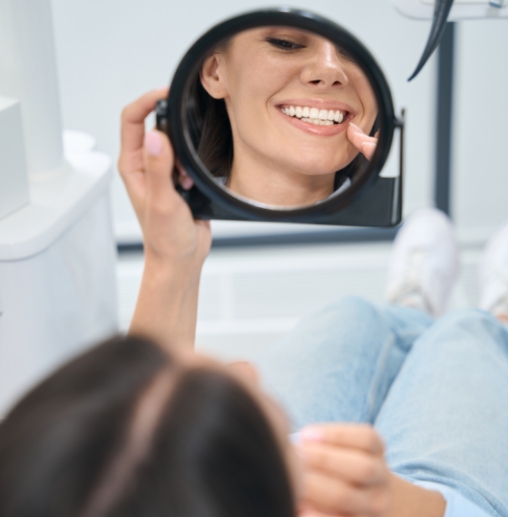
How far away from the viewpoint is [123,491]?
332 millimetres

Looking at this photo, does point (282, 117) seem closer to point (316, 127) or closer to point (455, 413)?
point (316, 127)

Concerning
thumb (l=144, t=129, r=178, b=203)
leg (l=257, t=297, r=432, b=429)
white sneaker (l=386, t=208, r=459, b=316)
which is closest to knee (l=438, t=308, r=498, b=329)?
leg (l=257, t=297, r=432, b=429)

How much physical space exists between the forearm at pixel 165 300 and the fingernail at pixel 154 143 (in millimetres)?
172

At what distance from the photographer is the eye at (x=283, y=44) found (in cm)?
66

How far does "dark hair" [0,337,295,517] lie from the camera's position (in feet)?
1.10

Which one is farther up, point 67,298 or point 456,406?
point 67,298

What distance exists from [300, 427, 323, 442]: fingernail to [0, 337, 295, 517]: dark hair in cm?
13

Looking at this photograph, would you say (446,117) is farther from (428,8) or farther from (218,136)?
(218,136)

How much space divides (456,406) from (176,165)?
1.98 ft

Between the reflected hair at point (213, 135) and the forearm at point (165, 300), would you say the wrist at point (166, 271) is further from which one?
the reflected hair at point (213, 135)

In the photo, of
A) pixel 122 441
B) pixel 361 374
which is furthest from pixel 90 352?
pixel 361 374

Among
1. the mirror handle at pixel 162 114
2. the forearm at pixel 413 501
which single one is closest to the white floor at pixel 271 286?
the forearm at pixel 413 501

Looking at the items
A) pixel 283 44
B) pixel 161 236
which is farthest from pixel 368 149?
pixel 161 236

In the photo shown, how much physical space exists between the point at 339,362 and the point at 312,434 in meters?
0.68
